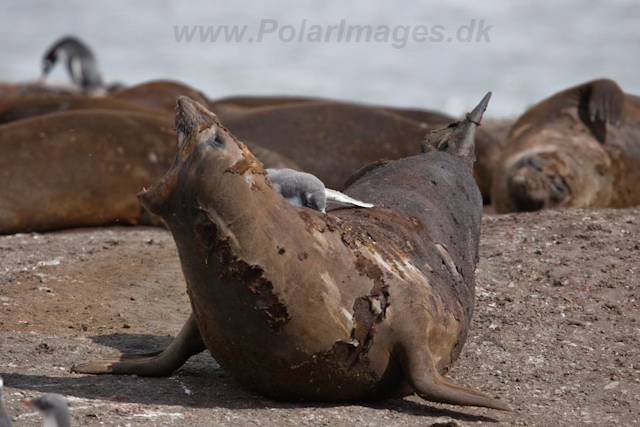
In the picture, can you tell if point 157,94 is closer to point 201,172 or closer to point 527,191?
point 527,191

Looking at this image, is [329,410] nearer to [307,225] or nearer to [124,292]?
[307,225]

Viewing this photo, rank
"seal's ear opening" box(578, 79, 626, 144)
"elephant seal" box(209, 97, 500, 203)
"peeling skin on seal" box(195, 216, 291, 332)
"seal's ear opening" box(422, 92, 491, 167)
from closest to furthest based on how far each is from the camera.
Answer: "peeling skin on seal" box(195, 216, 291, 332)
"seal's ear opening" box(422, 92, 491, 167)
"elephant seal" box(209, 97, 500, 203)
"seal's ear opening" box(578, 79, 626, 144)

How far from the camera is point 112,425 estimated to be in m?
3.04

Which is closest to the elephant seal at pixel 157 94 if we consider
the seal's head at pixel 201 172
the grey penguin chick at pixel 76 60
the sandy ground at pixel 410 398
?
the sandy ground at pixel 410 398

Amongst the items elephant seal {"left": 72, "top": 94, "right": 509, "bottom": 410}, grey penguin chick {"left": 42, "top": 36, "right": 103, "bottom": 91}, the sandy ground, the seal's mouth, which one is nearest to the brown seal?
the sandy ground

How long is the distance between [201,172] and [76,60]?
70.9 feet

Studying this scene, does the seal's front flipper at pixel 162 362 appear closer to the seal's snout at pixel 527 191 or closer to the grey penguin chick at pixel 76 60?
the seal's snout at pixel 527 191

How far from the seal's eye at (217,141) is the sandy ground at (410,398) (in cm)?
86

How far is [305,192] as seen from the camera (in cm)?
387

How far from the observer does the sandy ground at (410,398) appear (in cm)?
341

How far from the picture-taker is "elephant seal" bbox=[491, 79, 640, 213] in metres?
8.66

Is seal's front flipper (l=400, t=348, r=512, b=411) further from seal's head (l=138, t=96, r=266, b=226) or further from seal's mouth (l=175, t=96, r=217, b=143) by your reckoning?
seal's mouth (l=175, t=96, r=217, b=143)

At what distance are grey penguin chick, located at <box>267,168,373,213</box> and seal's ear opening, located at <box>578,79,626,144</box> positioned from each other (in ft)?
20.0

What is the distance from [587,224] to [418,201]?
6.92 feet
